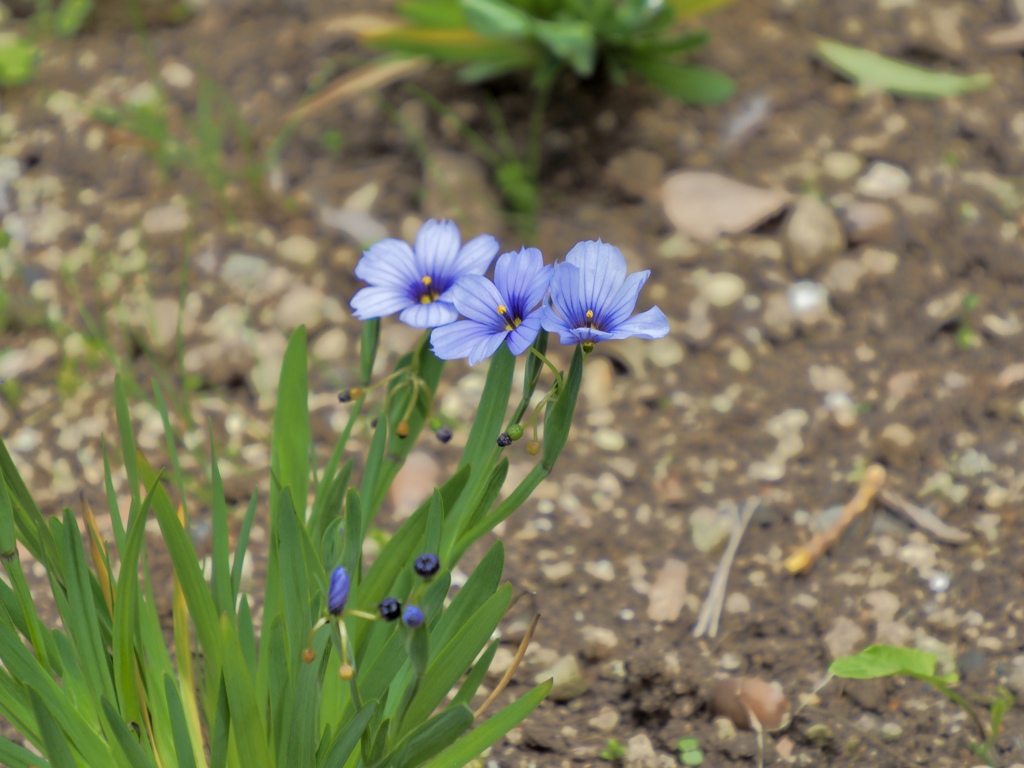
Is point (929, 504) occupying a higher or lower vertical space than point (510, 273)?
lower

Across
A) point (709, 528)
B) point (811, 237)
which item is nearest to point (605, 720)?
point (709, 528)

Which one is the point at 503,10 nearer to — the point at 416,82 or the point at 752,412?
the point at 416,82

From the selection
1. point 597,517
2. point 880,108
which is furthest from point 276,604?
point 880,108

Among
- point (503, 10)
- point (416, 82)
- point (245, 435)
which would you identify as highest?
point (503, 10)

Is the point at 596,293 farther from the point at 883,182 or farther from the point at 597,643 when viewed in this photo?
the point at 883,182

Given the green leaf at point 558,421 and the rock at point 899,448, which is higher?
the green leaf at point 558,421

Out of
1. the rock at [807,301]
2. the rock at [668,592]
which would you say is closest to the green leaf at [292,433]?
the rock at [668,592]

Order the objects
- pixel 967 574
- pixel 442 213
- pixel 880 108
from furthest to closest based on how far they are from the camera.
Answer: pixel 880 108 → pixel 442 213 → pixel 967 574

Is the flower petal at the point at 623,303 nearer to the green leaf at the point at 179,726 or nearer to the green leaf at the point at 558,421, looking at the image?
the green leaf at the point at 558,421
